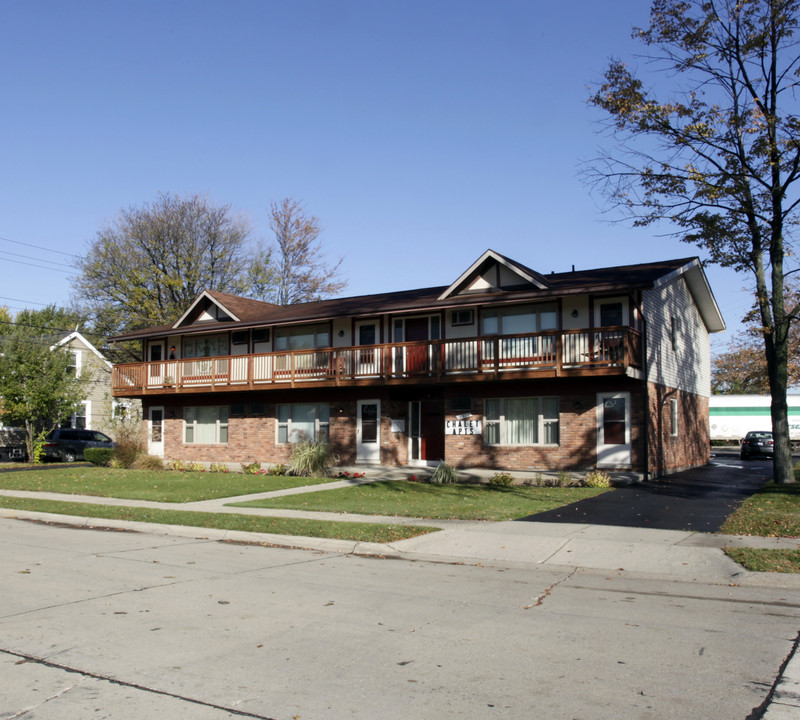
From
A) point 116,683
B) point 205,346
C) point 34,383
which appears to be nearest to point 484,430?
point 205,346

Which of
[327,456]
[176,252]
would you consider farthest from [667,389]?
[176,252]

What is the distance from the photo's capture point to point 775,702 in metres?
4.79

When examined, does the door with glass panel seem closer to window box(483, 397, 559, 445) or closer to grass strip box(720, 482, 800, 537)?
window box(483, 397, 559, 445)

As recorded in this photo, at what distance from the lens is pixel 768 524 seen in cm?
1236

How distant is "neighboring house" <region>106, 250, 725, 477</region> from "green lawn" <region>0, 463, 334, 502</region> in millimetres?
4030

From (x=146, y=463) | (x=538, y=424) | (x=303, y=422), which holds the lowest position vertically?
(x=146, y=463)

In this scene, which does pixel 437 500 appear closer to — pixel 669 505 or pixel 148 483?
pixel 669 505

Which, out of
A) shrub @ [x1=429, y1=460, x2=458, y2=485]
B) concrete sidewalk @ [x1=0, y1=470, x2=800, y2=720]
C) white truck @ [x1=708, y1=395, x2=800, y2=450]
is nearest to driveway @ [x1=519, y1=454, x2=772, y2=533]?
concrete sidewalk @ [x1=0, y1=470, x2=800, y2=720]

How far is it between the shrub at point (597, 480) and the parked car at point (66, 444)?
23505mm

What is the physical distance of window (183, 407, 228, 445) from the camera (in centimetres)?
3053

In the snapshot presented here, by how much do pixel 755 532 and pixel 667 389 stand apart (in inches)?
558

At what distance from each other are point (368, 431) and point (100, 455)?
37.5ft

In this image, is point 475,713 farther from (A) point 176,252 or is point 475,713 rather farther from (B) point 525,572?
(A) point 176,252

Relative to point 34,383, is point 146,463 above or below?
below
